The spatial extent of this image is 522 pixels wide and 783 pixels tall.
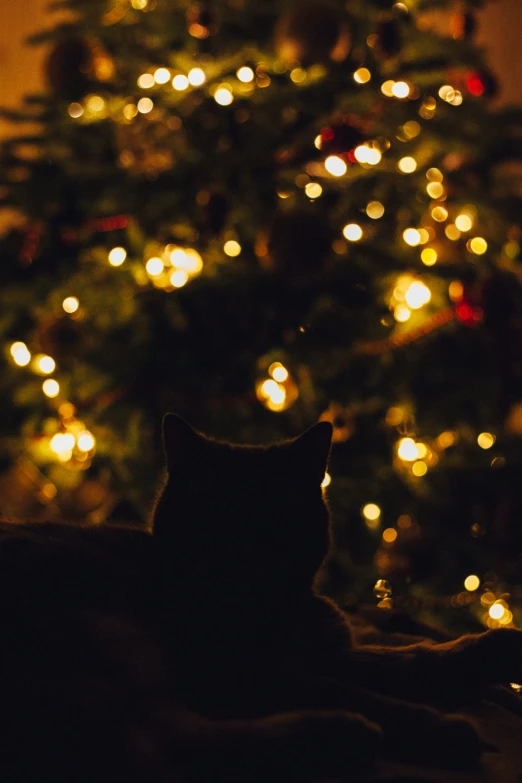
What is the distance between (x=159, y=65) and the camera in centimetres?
162

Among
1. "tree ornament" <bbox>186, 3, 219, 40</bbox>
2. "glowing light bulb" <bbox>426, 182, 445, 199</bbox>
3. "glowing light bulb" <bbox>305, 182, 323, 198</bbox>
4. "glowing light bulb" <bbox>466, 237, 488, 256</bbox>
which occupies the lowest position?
"glowing light bulb" <bbox>466, 237, 488, 256</bbox>

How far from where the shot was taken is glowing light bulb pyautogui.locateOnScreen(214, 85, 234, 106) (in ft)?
5.14

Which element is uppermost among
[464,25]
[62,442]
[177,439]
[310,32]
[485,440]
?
[464,25]

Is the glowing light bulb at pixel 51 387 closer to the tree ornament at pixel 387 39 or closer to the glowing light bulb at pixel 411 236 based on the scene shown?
the glowing light bulb at pixel 411 236

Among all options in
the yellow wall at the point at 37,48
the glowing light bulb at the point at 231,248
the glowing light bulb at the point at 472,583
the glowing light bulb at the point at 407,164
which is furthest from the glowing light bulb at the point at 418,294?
the yellow wall at the point at 37,48

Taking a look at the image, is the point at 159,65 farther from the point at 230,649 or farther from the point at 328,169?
the point at 230,649

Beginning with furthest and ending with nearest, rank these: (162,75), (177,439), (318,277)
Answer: (162,75) < (318,277) < (177,439)

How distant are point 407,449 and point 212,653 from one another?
106cm

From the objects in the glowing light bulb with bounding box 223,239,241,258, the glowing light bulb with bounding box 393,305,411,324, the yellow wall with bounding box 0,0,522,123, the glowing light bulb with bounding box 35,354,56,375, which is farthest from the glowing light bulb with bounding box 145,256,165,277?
the yellow wall with bounding box 0,0,522,123

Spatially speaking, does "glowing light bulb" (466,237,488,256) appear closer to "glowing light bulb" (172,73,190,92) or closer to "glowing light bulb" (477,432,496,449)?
"glowing light bulb" (477,432,496,449)

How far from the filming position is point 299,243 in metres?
1.33

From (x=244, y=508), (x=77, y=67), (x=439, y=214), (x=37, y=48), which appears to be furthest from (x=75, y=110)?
(x=244, y=508)

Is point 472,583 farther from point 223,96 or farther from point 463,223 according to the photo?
point 223,96

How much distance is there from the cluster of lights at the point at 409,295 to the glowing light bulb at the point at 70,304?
2.37 feet
